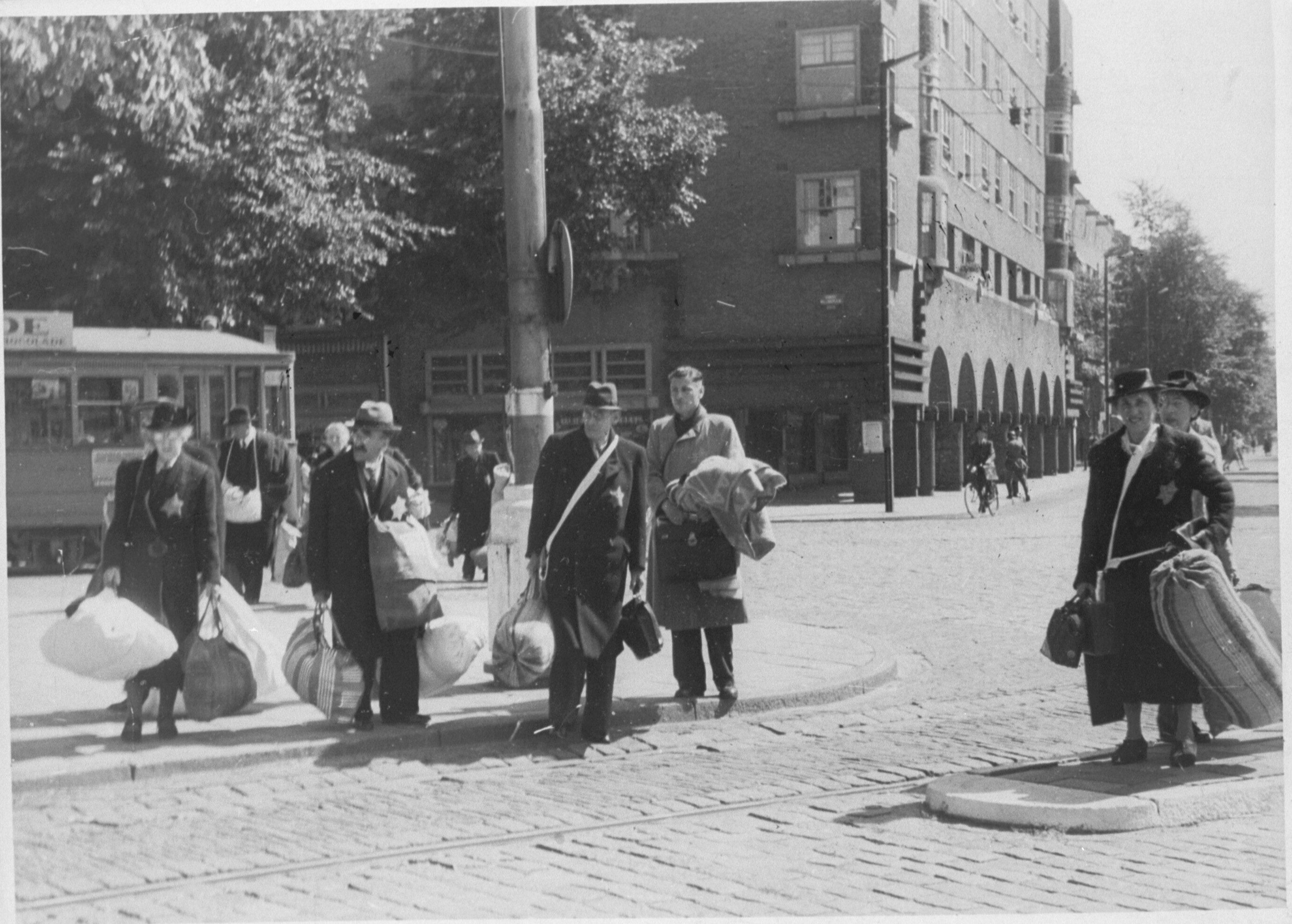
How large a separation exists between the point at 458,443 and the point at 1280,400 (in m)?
25.4

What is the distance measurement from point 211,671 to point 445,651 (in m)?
1.21

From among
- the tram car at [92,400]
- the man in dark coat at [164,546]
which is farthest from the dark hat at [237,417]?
the man in dark coat at [164,546]

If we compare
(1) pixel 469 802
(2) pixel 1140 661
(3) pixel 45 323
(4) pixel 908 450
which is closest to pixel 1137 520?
(2) pixel 1140 661

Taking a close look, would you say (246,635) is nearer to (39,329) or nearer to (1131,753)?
(1131,753)

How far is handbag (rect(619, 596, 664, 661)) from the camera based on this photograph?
7770 millimetres

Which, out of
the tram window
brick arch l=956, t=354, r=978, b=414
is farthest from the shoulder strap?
brick arch l=956, t=354, r=978, b=414

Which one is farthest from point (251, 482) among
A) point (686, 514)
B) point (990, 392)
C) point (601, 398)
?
point (990, 392)

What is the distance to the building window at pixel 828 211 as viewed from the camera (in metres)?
30.0

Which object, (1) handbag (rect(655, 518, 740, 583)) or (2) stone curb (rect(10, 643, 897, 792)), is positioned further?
(1) handbag (rect(655, 518, 740, 583))

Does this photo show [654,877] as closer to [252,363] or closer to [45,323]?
[45,323]

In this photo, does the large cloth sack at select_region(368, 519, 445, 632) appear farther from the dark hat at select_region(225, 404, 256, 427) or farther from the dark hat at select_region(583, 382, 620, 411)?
the dark hat at select_region(225, 404, 256, 427)

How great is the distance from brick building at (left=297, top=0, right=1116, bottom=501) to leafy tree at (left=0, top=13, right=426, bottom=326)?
8.59 meters

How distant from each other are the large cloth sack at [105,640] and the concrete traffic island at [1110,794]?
3.77m

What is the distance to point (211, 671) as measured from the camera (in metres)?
7.43
